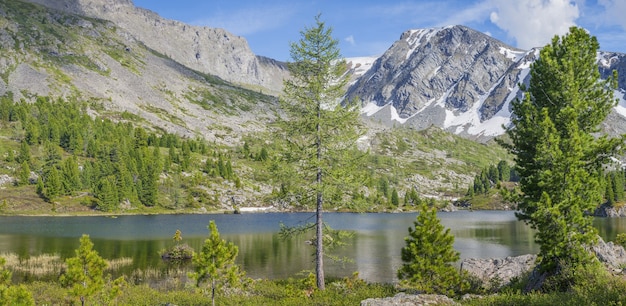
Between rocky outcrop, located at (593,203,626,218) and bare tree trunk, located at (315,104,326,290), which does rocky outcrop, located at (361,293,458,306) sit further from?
rocky outcrop, located at (593,203,626,218)

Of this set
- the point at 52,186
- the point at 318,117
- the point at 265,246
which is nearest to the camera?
the point at 318,117

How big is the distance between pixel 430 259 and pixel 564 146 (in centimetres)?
1408

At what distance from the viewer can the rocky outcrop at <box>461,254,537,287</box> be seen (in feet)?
125

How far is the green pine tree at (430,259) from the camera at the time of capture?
3375cm

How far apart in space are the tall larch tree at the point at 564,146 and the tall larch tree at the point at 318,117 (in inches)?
479

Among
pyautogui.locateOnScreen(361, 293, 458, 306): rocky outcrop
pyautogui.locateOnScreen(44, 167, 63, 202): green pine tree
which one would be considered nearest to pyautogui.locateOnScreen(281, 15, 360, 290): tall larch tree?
pyautogui.locateOnScreen(361, 293, 458, 306): rocky outcrop

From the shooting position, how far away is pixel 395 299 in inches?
923

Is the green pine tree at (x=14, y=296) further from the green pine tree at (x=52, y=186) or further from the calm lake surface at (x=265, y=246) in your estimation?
the green pine tree at (x=52, y=186)

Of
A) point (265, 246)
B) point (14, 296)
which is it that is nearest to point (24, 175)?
point (265, 246)

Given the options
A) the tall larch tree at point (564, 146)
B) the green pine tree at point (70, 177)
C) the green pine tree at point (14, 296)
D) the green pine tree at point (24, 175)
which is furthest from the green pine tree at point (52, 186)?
the tall larch tree at point (564, 146)

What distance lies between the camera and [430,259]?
34.8 meters

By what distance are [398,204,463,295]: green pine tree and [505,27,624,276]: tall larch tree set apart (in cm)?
A: 786

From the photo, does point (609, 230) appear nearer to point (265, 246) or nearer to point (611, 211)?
point (265, 246)

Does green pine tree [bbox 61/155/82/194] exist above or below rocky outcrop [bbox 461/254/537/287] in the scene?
above
